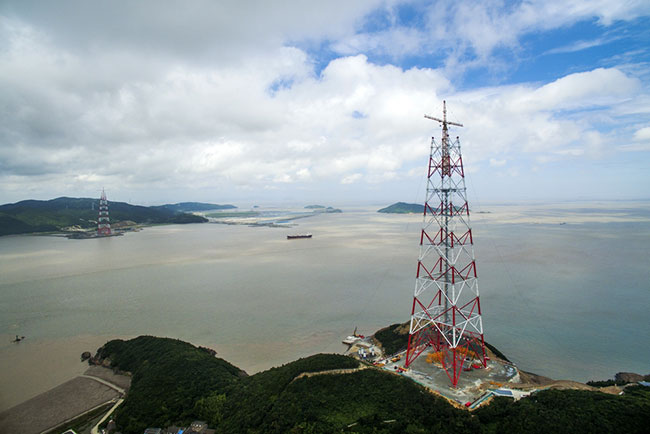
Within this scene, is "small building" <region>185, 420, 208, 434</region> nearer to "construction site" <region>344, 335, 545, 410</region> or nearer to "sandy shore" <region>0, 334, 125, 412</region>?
"construction site" <region>344, 335, 545, 410</region>

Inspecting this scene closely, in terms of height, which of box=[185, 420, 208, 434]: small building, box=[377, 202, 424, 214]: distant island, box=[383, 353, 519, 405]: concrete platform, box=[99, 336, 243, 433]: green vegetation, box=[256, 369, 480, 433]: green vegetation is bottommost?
box=[185, 420, 208, 434]: small building

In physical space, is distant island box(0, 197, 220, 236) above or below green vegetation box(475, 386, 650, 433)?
above

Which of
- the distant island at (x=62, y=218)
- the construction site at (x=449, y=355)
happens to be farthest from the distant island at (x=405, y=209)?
the construction site at (x=449, y=355)

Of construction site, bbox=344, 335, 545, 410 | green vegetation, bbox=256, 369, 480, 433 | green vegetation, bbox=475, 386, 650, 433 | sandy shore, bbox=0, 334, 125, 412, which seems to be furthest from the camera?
sandy shore, bbox=0, 334, 125, 412

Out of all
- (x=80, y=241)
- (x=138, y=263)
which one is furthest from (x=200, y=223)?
(x=138, y=263)

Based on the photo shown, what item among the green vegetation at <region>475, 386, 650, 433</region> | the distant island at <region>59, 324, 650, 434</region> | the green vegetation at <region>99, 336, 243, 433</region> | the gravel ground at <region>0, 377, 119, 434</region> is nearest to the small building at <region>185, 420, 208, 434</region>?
the distant island at <region>59, 324, 650, 434</region>

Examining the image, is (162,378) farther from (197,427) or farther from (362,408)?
(362,408)
